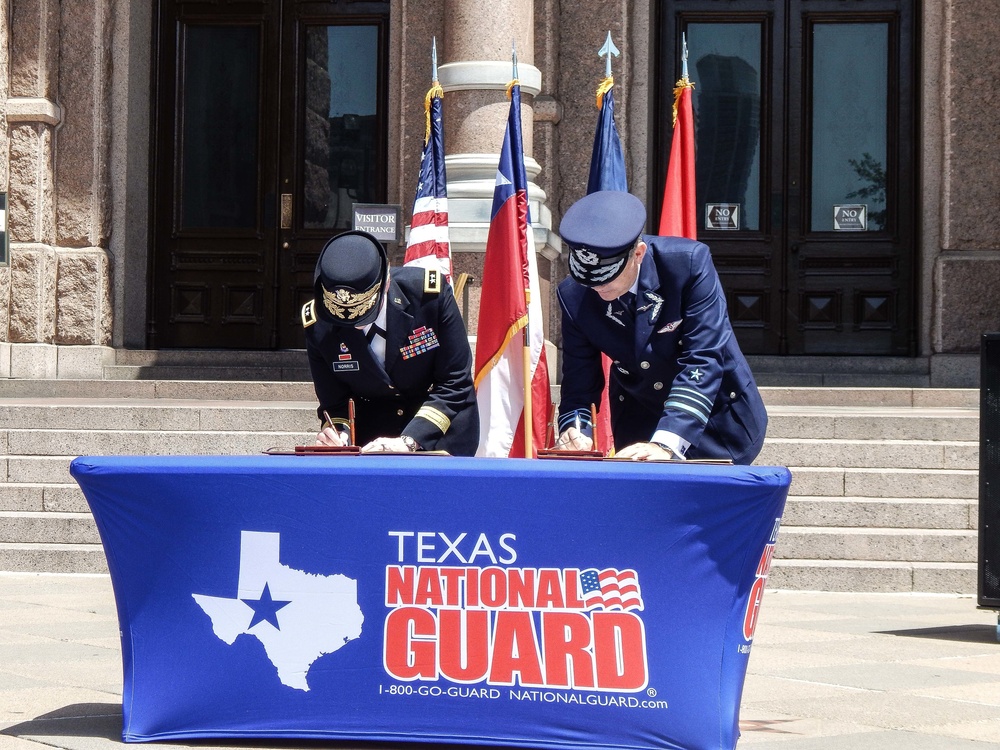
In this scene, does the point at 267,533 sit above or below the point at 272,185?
below

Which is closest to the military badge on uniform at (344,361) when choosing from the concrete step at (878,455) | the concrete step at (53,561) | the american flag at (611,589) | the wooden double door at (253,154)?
the american flag at (611,589)

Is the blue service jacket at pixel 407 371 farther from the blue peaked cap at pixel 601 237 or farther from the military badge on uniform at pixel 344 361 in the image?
the blue peaked cap at pixel 601 237

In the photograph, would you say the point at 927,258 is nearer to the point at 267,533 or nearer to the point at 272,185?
the point at 272,185

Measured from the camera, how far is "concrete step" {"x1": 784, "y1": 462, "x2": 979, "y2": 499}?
9312mm

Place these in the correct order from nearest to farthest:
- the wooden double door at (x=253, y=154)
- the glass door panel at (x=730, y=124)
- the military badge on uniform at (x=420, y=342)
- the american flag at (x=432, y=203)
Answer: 1. the military badge on uniform at (x=420, y=342)
2. the american flag at (x=432, y=203)
3. the glass door panel at (x=730, y=124)
4. the wooden double door at (x=253, y=154)

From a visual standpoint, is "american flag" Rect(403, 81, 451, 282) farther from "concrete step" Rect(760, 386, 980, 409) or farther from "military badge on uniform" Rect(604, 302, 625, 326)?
"military badge on uniform" Rect(604, 302, 625, 326)

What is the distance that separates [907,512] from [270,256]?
7795 millimetres

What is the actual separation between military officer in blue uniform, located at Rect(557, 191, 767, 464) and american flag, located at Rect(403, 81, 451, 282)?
4651mm

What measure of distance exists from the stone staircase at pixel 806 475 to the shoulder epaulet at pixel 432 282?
397 cm

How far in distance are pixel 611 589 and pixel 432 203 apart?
594 centimetres

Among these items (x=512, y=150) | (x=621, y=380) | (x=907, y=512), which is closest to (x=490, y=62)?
(x=512, y=150)

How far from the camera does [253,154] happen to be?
14961 millimetres

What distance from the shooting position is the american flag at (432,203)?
32.1 ft

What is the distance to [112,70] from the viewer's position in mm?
14359
